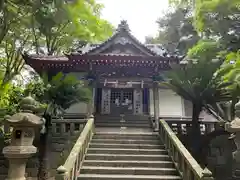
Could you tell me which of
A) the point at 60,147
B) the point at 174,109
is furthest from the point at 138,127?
the point at 60,147

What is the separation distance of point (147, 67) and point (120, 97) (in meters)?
3.18

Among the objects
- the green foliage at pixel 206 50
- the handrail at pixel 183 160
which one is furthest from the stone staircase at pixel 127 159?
the green foliage at pixel 206 50

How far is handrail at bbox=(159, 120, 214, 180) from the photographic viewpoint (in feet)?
18.2

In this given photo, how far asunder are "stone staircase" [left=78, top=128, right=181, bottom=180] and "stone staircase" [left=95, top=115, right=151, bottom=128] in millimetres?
2822

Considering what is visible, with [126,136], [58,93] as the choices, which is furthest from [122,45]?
[126,136]

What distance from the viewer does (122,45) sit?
14383 millimetres

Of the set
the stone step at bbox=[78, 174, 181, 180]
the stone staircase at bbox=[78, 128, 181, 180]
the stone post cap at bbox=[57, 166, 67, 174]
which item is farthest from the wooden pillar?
the stone post cap at bbox=[57, 166, 67, 174]

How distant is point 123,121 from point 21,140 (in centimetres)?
760

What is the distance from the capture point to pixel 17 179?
19.6 ft

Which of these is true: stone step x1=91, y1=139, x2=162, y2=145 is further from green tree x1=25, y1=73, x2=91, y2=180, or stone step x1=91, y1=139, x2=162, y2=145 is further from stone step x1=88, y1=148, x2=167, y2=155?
green tree x1=25, y1=73, x2=91, y2=180

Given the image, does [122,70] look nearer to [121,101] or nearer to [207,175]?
[121,101]

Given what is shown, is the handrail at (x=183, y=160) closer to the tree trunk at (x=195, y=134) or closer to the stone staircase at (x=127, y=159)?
the stone staircase at (x=127, y=159)

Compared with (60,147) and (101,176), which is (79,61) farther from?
(101,176)

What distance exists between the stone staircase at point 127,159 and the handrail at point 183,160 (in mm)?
227
